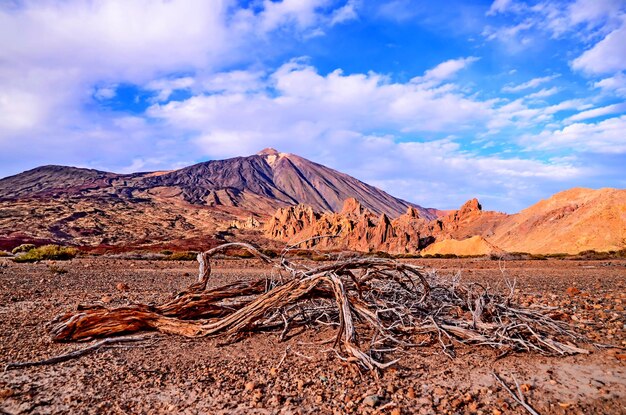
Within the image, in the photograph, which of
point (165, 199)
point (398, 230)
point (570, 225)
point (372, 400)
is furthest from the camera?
point (165, 199)

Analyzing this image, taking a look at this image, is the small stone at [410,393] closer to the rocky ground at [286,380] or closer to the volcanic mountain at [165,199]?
the rocky ground at [286,380]

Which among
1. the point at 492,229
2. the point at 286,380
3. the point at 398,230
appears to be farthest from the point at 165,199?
the point at 286,380

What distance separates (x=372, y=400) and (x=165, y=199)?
8549 centimetres

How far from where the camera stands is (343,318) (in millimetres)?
3391

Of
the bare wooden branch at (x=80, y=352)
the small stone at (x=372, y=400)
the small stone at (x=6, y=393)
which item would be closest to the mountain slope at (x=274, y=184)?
the bare wooden branch at (x=80, y=352)

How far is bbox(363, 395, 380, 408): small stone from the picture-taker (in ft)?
8.13

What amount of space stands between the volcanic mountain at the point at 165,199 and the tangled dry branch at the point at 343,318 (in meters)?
32.9

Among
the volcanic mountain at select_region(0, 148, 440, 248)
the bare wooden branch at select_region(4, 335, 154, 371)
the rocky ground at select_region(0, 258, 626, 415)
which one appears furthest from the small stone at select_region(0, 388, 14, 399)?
the volcanic mountain at select_region(0, 148, 440, 248)

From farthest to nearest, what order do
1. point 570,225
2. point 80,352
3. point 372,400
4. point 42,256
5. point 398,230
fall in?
point 398,230, point 570,225, point 42,256, point 80,352, point 372,400

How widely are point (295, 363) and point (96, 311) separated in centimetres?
220

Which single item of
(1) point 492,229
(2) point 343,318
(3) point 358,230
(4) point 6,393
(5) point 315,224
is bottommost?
(4) point 6,393

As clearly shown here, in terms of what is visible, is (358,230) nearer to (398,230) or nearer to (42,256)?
(398,230)

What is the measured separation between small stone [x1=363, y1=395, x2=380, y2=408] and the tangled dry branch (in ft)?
2.16

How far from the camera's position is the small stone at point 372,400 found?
248cm
